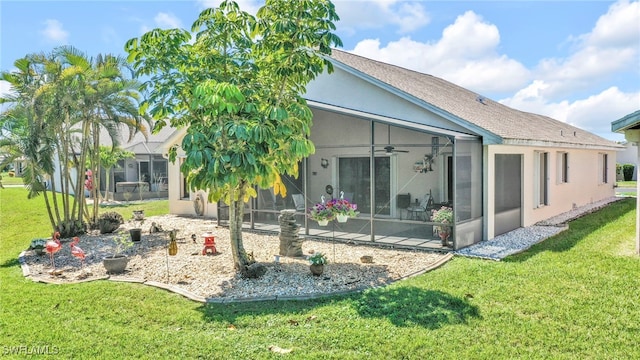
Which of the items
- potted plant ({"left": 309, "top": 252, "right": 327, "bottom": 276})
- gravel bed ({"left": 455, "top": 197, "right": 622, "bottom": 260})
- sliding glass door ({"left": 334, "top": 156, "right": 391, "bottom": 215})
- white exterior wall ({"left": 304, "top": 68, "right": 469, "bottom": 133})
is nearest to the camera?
potted plant ({"left": 309, "top": 252, "right": 327, "bottom": 276})

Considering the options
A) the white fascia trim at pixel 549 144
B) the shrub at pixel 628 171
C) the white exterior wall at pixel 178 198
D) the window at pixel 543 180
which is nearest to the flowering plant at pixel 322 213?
the white fascia trim at pixel 549 144

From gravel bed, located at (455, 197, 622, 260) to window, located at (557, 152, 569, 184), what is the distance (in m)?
1.89

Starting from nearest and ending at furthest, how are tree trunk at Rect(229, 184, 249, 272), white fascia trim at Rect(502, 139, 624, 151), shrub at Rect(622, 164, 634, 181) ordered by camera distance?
tree trunk at Rect(229, 184, 249, 272), white fascia trim at Rect(502, 139, 624, 151), shrub at Rect(622, 164, 634, 181)

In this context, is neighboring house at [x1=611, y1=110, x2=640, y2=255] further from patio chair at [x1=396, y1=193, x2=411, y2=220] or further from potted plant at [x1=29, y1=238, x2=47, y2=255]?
potted plant at [x1=29, y1=238, x2=47, y2=255]

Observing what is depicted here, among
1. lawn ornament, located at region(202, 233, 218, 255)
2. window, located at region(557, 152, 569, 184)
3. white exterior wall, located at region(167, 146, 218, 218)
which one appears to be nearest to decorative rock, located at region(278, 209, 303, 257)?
lawn ornament, located at region(202, 233, 218, 255)

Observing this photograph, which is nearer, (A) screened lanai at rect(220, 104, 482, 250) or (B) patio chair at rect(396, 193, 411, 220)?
(A) screened lanai at rect(220, 104, 482, 250)

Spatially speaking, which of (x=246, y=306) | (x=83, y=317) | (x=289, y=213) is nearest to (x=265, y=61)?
(x=289, y=213)

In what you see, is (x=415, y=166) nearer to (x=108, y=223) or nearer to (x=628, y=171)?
(x=108, y=223)

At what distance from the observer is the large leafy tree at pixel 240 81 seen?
688cm

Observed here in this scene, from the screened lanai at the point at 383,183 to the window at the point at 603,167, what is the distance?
42.6 ft

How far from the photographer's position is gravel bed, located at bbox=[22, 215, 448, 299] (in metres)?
7.25

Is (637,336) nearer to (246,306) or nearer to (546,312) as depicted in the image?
(546,312)

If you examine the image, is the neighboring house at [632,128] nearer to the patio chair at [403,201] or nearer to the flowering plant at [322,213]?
the patio chair at [403,201]

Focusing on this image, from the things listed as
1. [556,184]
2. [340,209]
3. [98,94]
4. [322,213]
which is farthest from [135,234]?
[556,184]
